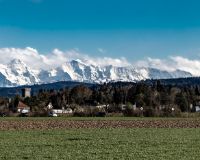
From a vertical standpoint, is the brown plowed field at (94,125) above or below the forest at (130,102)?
below

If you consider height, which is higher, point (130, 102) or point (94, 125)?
point (130, 102)

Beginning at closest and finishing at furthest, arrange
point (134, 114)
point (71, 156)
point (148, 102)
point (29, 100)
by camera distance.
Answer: point (71, 156), point (134, 114), point (148, 102), point (29, 100)

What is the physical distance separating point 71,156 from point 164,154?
4.59 metres

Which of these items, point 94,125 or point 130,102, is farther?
point 130,102

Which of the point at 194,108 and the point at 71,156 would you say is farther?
the point at 194,108

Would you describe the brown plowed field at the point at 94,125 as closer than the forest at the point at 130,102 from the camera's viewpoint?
Yes

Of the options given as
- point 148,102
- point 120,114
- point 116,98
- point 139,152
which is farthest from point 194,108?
point 139,152

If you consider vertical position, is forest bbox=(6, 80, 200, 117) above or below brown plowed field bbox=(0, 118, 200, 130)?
above

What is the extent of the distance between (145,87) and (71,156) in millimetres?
156698

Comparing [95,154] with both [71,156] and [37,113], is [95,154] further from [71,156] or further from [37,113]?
[37,113]

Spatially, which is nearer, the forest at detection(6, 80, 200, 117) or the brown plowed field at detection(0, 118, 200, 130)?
the brown plowed field at detection(0, 118, 200, 130)

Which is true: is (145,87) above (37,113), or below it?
above

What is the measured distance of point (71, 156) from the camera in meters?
22.2

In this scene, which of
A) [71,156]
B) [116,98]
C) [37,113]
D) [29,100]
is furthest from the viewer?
[116,98]
